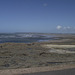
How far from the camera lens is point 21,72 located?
1022 centimetres

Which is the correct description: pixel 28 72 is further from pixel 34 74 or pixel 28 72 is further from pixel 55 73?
pixel 55 73

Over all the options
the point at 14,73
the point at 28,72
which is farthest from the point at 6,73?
the point at 28,72

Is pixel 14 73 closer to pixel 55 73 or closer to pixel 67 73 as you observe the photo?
pixel 55 73

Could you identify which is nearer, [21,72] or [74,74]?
[74,74]

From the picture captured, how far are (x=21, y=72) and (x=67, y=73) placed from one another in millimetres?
3170

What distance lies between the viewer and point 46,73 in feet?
33.2

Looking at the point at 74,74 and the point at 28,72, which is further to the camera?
the point at 28,72

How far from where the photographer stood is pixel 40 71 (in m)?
10.6

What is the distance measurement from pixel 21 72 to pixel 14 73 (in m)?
0.50

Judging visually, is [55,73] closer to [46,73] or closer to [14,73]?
[46,73]

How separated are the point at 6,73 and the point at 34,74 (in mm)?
1932

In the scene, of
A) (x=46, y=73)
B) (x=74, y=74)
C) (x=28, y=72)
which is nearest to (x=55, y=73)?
(x=46, y=73)

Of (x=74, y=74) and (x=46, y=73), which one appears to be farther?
(x=46, y=73)

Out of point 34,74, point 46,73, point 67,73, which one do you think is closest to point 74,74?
point 67,73
